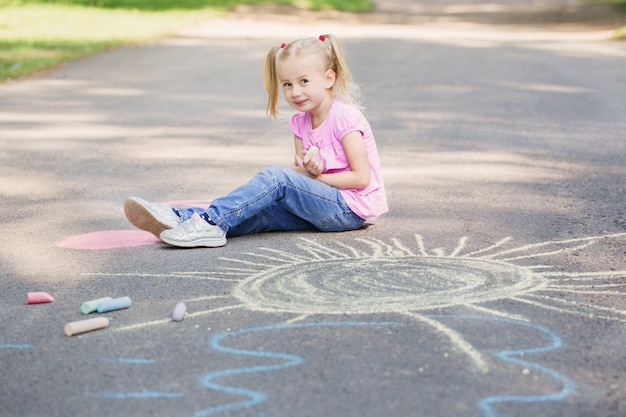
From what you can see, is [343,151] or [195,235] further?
[343,151]

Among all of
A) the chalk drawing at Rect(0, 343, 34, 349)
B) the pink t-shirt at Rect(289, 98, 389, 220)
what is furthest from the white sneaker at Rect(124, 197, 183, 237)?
the chalk drawing at Rect(0, 343, 34, 349)

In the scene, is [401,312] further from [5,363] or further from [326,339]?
[5,363]

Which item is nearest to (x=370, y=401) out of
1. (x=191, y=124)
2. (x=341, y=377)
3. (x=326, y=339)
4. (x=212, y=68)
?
(x=341, y=377)

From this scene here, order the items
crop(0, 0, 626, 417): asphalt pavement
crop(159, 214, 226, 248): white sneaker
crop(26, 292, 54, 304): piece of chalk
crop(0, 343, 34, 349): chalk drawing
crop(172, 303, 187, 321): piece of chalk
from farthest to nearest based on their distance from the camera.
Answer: crop(159, 214, 226, 248): white sneaker, crop(26, 292, 54, 304): piece of chalk, crop(172, 303, 187, 321): piece of chalk, crop(0, 343, 34, 349): chalk drawing, crop(0, 0, 626, 417): asphalt pavement

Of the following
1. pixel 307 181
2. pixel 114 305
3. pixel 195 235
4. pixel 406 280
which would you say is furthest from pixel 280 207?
pixel 114 305

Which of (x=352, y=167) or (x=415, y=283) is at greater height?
(x=352, y=167)

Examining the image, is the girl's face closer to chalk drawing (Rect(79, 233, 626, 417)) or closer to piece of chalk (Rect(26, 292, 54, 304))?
chalk drawing (Rect(79, 233, 626, 417))

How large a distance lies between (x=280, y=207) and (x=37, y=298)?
1.38m

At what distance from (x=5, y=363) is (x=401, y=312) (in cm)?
133

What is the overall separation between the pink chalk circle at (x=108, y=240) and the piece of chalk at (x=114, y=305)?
3.18 feet

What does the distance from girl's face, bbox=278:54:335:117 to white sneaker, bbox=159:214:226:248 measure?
71 cm

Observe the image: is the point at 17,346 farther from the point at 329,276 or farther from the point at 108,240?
the point at 108,240

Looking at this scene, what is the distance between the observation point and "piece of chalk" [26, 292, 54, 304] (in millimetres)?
3576

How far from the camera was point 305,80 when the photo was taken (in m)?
4.49
